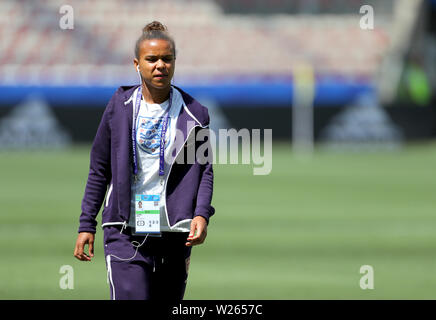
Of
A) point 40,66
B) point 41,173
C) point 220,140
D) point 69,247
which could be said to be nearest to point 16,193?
point 41,173

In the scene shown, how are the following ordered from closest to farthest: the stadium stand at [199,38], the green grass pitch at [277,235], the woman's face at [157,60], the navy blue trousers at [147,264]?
the woman's face at [157,60]
the navy blue trousers at [147,264]
the green grass pitch at [277,235]
the stadium stand at [199,38]

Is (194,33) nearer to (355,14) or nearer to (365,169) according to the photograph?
(355,14)

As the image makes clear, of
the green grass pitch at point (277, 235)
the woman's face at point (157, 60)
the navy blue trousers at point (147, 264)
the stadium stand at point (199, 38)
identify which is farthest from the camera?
the stadium stand at point (199, 38)

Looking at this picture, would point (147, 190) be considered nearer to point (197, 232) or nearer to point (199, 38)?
point (197, 232)

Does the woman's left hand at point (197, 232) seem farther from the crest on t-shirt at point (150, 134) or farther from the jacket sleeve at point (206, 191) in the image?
the crest on t-shirt at point (150, 134)

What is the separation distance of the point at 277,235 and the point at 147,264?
8.27 metres

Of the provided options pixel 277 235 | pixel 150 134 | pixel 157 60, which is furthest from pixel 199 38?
pixel 157 60

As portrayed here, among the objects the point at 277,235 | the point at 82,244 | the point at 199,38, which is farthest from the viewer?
the point at 199,38

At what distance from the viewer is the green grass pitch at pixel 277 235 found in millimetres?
9000

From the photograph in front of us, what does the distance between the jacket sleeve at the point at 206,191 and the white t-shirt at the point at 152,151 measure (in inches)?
3.7

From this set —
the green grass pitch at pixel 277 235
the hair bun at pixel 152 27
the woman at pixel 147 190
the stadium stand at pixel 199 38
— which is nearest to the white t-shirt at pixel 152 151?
the woman at pixel 147 190

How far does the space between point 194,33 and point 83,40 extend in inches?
176

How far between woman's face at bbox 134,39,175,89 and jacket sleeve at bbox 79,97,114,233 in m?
0.28

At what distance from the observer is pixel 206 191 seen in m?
5.03
